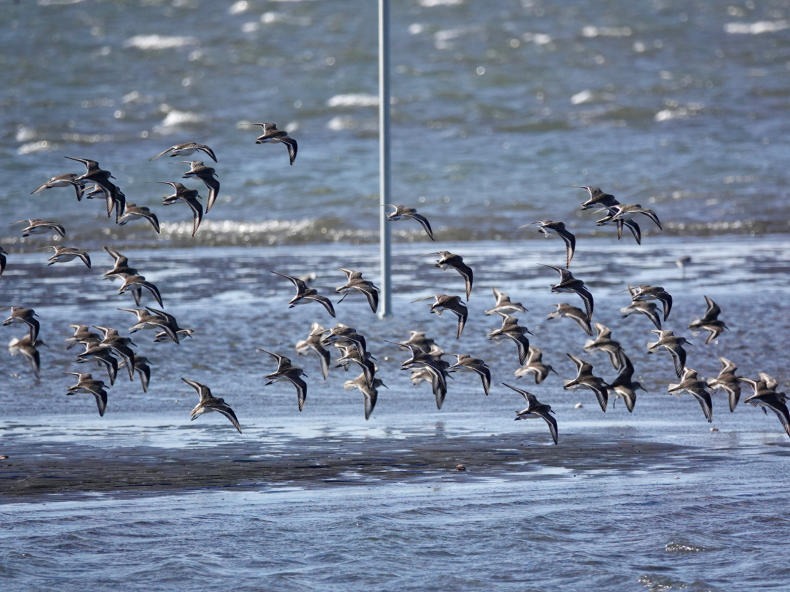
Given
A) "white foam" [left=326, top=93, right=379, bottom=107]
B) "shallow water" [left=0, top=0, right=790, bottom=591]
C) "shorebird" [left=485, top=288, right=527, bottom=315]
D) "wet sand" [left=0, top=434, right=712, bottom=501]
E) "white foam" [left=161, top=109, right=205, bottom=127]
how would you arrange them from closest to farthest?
"shallow water" [left=0, top=0, right=790, bottom=591] → "wet sand" [left=0, top=434, right=712, bottom=501] → "shorebird" [left=485, top=288, right=527, bottom=315] → "white foam" [left=161, top=109, right=205, bottom=127] → "white foam" [left=326, top=93, right=379, bottom=107]

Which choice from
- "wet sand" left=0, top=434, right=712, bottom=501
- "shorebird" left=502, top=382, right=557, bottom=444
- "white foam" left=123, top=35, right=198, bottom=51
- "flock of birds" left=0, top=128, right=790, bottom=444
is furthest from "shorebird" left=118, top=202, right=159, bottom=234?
"white foam" left=123, top=35, right=198, bottom=51

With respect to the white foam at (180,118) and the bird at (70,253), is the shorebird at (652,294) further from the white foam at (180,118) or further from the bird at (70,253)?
the white foam at (180,118)

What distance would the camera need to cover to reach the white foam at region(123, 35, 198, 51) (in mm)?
57562

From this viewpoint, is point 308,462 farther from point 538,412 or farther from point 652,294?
point 652,294

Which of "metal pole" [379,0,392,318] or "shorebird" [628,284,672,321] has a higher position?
"metal pole" [379,0,392,318]

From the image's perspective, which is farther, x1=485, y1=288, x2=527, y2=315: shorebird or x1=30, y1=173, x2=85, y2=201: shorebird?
x1=485, y1=288, x2=527, y2=315: shorebird

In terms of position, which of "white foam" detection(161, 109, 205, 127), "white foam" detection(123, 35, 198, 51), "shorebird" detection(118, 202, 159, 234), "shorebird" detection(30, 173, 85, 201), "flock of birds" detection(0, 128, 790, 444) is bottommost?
"flock of birds" detection(0, 128, 790, 444)

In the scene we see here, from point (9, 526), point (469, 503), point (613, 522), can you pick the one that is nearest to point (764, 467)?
point (613, 522)

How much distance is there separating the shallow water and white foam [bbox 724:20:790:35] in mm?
1977

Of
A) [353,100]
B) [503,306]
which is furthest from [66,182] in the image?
[353,100]

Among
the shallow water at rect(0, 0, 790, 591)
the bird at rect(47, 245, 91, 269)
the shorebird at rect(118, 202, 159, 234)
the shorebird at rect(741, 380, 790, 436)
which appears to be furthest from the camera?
the shorebird at rect(118, 202, 159, 234)

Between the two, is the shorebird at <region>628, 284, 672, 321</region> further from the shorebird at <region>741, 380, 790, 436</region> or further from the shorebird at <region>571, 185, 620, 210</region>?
the shorebird at <region>741, 380, 790, 436</region>

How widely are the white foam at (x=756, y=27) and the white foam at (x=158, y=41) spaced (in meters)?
24.4

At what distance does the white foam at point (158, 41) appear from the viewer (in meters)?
57.6
